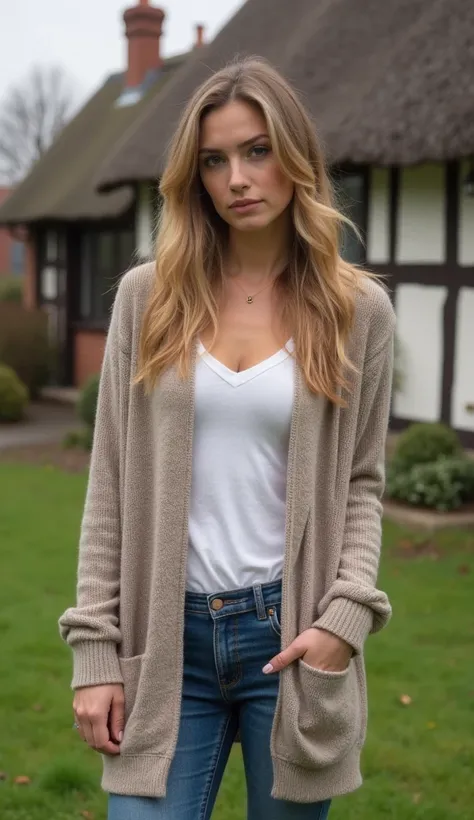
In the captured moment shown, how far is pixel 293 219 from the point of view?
2172mm

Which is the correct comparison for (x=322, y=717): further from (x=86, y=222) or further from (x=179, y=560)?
(x=86, y=222)

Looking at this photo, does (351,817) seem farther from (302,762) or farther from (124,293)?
(124,293)

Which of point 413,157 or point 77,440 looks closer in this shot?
point 413,157

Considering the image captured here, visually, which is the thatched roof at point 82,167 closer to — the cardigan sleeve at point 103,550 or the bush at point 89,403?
the bush at point 89,403

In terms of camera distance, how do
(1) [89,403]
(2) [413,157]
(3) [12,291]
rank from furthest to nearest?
(3) [12,291]
(1) [89,403]
(2) [413,157]

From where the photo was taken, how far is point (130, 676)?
2.06 m

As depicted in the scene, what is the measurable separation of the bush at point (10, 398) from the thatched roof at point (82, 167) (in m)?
3.27

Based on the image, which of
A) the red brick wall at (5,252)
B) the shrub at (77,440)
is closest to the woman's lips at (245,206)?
the shrub at (77,440)

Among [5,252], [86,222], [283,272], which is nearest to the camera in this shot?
[283,272]

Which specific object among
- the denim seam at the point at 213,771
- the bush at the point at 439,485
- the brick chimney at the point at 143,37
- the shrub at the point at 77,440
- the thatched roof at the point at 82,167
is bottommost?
the shrub at the point at 77,440

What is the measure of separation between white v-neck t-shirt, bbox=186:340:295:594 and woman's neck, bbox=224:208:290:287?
0.72ft

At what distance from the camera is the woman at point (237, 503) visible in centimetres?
201

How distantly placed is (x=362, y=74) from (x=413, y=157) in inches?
93.6

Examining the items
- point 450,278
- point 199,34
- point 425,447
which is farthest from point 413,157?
point 199,34
